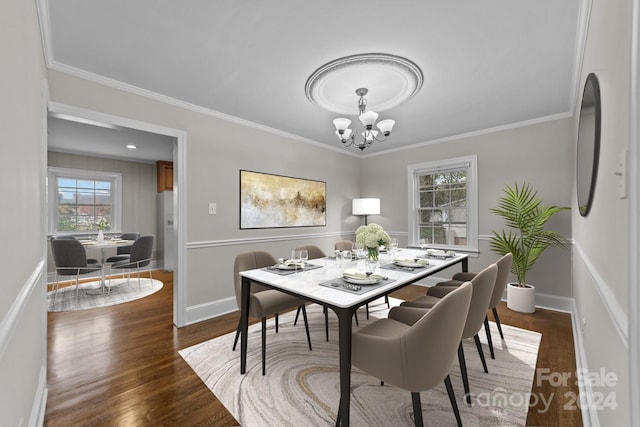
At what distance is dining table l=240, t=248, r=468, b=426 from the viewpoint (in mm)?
1402

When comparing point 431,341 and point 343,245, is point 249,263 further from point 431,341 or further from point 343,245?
point 431,341

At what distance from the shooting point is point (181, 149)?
9.82ft

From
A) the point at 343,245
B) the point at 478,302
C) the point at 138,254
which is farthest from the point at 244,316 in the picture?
the point at 138,254

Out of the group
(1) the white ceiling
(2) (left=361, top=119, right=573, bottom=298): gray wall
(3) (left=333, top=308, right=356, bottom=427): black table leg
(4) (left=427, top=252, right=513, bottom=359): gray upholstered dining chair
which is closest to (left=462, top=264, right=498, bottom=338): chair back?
(4) (left=427, top=252, right=513, bottom=359): gray upholstered dining chair

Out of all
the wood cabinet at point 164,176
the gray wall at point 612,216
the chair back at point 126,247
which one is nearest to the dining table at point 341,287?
the gray wall at point 612,216

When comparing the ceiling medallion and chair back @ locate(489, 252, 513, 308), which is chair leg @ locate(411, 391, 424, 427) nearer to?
chair back @ locate(489, 252, 513, 308)

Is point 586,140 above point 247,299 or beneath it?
above

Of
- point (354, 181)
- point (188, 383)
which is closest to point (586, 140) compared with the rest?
point (188, 383)

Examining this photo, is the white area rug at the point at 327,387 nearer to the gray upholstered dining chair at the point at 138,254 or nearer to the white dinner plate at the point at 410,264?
the white dinner plate at the point at 410,264

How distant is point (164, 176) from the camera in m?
5.86

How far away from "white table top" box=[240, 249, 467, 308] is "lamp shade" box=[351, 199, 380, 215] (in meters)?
2.34

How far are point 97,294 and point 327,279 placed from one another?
163 inches

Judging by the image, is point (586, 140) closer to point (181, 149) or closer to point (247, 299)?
point (247, 299)

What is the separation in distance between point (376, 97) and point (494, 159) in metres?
2.23
